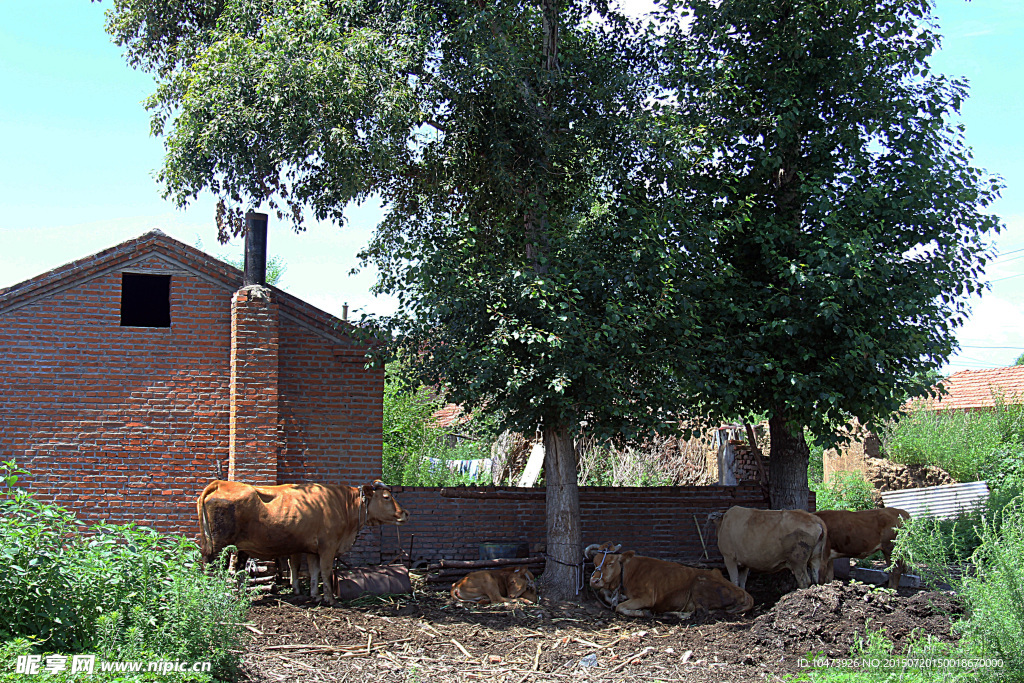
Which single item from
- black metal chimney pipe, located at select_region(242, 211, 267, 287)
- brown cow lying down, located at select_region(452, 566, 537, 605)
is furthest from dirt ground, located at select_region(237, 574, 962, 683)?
black metal chimney pipe, located at select_region(242, 211, 267, 287)

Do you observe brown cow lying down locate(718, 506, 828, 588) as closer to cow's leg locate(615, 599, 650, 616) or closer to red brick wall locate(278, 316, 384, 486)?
cow's leg locate(615, 599, 650, 616)

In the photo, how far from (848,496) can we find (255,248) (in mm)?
15341

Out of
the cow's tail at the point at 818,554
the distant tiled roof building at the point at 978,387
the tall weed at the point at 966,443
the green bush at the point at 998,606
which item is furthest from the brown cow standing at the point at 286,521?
the distant tiled roof building at the point at 978,387

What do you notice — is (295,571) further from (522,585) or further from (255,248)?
(255,248)

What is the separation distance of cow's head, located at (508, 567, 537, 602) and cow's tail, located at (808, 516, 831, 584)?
149 inches

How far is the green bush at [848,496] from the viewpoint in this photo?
20484 mm

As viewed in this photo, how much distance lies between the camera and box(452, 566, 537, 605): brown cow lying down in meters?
11.0

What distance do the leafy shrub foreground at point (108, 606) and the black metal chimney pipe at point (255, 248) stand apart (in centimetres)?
565

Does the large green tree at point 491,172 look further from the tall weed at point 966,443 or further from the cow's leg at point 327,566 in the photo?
the tall weed at point 966,443

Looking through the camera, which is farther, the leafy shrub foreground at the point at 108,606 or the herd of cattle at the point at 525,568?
the herd of cattle at the point at 525,568

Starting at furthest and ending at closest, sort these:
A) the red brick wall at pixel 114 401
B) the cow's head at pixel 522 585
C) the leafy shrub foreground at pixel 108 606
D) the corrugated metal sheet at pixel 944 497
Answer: the corrugated metal sheet at pixel 944 497
the red brick wall at pixel 114 401
the cow's head at pixel 522 585
the leafy shrub foreground at pixel 108 606

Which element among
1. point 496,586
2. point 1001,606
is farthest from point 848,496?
point 1001,606

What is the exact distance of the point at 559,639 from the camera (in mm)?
9617

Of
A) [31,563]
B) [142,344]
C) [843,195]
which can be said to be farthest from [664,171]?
[31,563]
